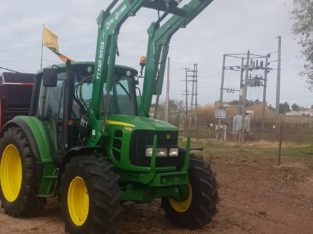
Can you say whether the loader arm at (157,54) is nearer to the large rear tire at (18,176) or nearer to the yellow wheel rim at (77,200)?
the yellow wheel rim at (77,200)

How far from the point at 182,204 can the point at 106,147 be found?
1489 millimetres

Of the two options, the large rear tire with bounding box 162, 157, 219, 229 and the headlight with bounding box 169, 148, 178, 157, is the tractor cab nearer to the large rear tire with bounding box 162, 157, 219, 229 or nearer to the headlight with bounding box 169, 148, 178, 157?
the headlight with bounding box 169, 148, 178, 157

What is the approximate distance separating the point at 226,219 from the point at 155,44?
301 cm

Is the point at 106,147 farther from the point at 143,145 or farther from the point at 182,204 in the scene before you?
the point at 182,204

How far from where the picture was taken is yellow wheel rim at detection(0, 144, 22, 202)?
27.1 ft

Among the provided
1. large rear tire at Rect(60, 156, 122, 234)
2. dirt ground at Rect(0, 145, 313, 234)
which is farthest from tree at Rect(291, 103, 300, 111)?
large rear tire at Rect(60, 156, 122, 234)

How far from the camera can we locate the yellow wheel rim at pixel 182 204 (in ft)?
24.4

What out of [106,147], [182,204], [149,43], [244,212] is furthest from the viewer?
[244,212]

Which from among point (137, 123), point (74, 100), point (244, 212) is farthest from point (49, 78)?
point (244, 212)

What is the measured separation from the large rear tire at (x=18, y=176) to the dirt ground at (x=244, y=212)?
18 centimetres

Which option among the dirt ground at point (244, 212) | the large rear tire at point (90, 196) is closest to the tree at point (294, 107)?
the dirt ground at point (244, 212)

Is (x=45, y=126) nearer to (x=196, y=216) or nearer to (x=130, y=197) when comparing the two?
(x=130, y=197)

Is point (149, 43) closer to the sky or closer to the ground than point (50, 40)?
closer to the ground

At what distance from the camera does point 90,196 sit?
6.25m
